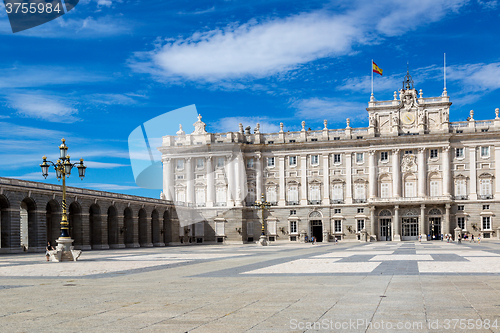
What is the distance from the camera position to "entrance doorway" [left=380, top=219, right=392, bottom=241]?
259 ft

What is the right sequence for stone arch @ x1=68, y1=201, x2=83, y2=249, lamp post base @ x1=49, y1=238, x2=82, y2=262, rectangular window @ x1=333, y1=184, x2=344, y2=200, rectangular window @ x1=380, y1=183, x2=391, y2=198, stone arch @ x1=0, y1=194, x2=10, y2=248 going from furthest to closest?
rectangular window @ x1=333, y1=184, x2=344, y2=200 < rectangular window @ x1=380, y1=183, x2=391, y2=198 < stone arch @ x1=68, y1=201, x2=83, y2=249 < stone arch @ x1=0, y1=194, x2=10, y2=248 < lamp post base @ x1=49, y1=238, x2=82, y2=262

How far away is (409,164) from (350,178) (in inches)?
358

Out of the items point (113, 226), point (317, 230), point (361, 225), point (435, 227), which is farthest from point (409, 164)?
point (113, 226)

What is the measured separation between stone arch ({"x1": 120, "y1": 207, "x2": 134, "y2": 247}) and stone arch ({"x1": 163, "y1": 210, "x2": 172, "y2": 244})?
12087 mm

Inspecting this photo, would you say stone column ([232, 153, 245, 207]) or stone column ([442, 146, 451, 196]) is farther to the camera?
stone column ([232, 153, 245, 207])

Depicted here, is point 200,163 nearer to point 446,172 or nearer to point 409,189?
point 409,189

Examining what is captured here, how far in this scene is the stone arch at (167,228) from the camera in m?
76.6

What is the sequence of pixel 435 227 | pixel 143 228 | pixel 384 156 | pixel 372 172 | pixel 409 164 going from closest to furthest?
pixel 143 228
pixel 435 227
pixel 409 164
pixel 372 172
pixel 384 156

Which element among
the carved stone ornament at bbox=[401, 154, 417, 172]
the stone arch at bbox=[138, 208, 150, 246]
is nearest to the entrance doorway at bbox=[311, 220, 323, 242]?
the carved stone ornament at bbox=[401, 154, 417, 172]

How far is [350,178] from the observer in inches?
3221

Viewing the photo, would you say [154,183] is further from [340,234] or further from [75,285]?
[75,285]

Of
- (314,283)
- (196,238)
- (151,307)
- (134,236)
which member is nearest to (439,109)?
(196,238)

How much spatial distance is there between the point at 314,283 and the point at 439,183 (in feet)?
226

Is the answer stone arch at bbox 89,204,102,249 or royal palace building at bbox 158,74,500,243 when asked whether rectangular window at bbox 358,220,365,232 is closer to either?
royal palace building at bbox 158,74,500,243
